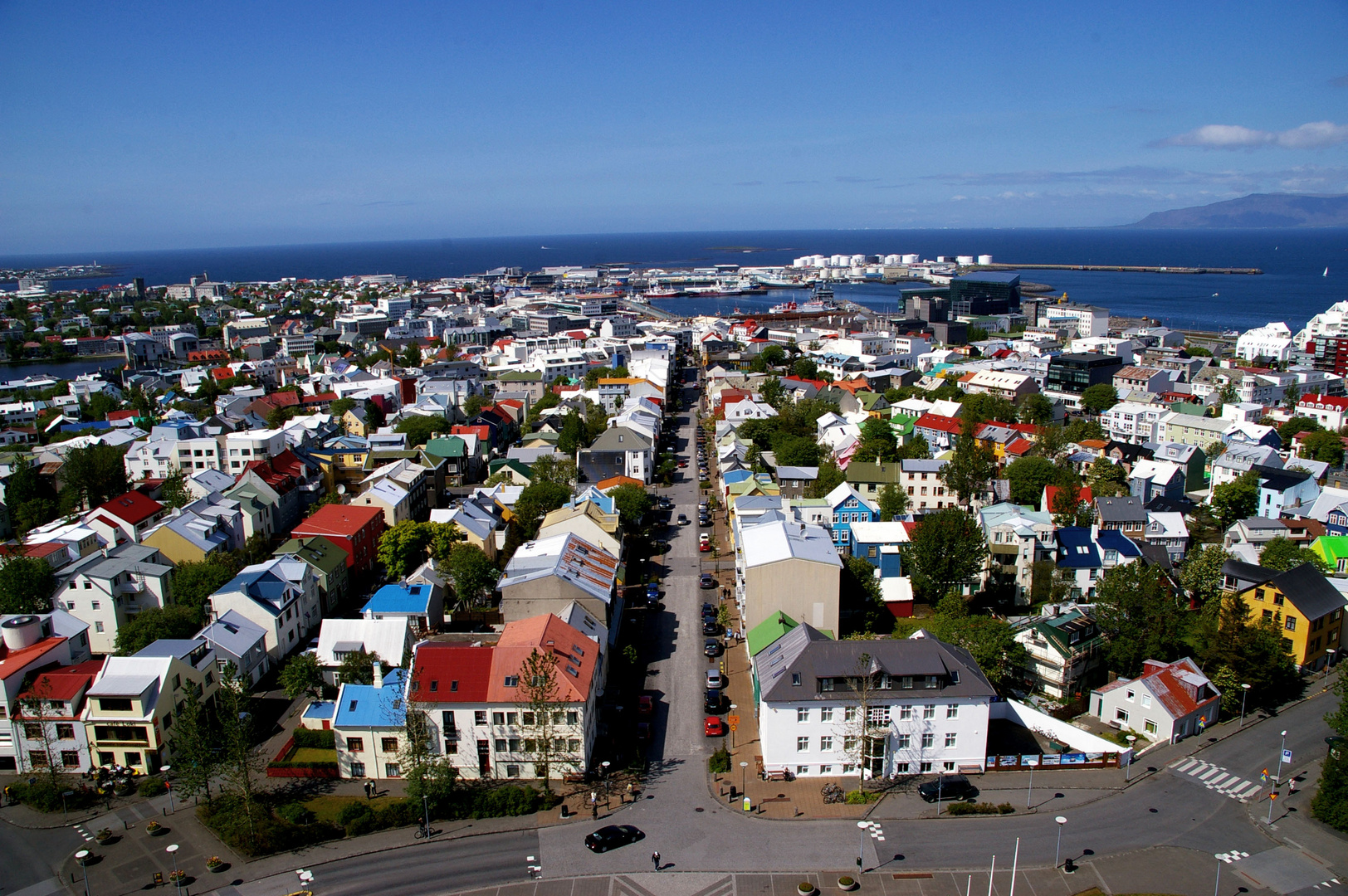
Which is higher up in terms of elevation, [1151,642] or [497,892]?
[1151,642]

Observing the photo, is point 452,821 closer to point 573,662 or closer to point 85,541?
point 573,662

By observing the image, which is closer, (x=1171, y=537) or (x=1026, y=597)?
(x=1026, y=597)

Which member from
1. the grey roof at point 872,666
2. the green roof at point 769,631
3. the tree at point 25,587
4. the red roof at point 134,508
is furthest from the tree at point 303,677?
the red roof at point 134,508

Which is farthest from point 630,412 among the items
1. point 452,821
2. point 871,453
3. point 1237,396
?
point 1237,396

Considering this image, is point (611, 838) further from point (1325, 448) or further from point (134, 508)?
point (1325, 448)

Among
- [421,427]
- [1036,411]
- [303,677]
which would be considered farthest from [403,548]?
[1036,411]

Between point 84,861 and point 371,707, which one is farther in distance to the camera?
point 371,707

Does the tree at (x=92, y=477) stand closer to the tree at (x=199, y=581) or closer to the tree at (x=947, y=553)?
the tree at (x=199, y=581)
